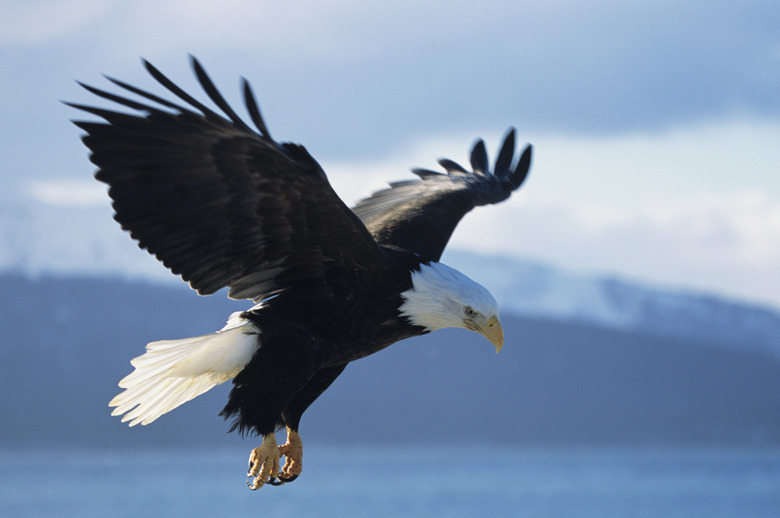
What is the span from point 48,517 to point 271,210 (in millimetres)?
59836

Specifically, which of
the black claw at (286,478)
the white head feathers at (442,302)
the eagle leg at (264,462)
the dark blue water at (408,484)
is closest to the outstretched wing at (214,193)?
the white head feathers at (442,302)

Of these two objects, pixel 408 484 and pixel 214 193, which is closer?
pixel 214 193

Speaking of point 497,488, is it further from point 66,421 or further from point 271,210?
point 271,210

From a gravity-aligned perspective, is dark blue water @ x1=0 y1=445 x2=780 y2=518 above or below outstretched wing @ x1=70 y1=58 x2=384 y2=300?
above

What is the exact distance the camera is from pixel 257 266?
182 inches

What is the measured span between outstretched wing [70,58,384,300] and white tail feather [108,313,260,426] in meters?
0.26

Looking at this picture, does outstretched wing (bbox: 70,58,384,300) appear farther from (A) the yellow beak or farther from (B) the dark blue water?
(B) the dark blue water

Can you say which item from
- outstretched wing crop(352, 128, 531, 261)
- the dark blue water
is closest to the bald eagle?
outstretched wing crop(352, 128, 531, 261)

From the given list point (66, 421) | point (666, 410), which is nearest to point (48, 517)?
point (66, 421)

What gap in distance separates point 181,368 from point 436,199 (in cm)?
186

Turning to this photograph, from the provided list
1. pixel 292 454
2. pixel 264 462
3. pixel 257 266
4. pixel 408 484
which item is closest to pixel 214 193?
pixel 257 266

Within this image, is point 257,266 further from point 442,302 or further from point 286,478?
point 286,478

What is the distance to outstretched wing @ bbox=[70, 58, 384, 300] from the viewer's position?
4191 millimetres

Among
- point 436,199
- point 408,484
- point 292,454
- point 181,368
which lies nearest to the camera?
point 181,368
